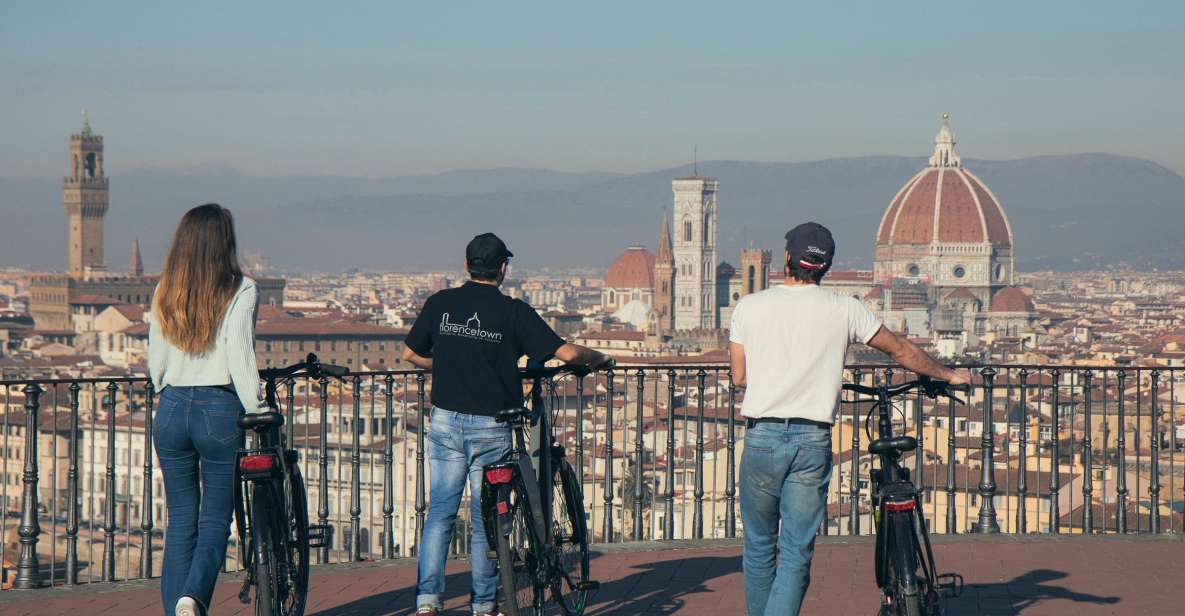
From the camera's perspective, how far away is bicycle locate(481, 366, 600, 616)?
17.4ft

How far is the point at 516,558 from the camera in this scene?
17.6ft

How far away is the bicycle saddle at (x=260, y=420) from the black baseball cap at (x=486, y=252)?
82cm

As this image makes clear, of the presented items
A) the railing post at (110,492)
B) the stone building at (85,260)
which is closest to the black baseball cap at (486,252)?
the railing post at (110,492)

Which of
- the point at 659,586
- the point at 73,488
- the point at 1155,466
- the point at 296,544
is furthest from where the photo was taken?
the point at 1155,466

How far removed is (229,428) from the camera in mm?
5016

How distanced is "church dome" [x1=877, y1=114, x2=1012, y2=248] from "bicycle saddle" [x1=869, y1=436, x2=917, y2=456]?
6112 inches

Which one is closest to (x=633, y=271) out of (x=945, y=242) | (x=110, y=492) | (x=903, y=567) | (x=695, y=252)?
(x=695, y=252)

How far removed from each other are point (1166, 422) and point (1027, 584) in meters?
11.8

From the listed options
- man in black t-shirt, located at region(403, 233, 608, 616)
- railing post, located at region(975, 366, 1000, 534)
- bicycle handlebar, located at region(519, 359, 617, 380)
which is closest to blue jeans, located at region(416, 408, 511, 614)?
man in black t-shirt, located at region(403, 233, 608, 616)

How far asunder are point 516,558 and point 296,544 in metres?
0.69

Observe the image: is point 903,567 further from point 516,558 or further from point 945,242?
point 945,242

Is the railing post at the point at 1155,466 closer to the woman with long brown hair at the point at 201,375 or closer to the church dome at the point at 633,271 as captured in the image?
the woman with long brown hair at the point at 201,375

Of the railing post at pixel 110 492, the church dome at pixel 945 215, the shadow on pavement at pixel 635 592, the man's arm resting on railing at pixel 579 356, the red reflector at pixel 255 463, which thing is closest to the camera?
the red reflector at pixel 255 463

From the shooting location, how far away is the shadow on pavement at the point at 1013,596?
20.4 ft
